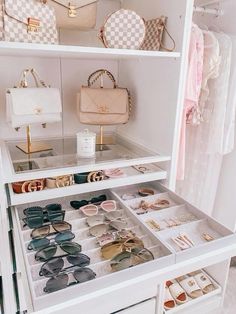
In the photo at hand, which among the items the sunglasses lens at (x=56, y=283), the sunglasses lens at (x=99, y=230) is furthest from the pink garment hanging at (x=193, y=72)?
the sunglasses lens at (x=56, y=283)

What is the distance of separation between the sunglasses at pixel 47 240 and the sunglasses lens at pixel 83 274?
14cm

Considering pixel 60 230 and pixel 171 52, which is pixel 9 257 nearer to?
pixel 60 230

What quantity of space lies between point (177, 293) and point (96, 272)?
0.72 meters

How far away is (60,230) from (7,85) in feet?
2.30

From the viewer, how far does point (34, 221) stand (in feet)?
2.83

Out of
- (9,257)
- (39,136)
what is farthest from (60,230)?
(39,136)

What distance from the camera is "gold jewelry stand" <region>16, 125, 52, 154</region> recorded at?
1.10 metres

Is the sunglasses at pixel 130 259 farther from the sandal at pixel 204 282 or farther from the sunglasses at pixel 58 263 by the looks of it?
the sandal at pixel 204 282

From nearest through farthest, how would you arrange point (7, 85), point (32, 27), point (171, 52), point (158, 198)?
point (32, 27)
point (171, 52)
point (158, 198)
point (7, 85)

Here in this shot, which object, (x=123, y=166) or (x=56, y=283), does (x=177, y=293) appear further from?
(x=56, y=283)

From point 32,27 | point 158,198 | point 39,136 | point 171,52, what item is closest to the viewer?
point 32,27

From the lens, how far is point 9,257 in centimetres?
82

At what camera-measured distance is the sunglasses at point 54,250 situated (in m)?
0.71

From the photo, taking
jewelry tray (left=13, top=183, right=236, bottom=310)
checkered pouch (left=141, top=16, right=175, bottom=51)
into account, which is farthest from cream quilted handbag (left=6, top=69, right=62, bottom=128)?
checkered pouch (left=141, top=16, right=175, bottom=51)
